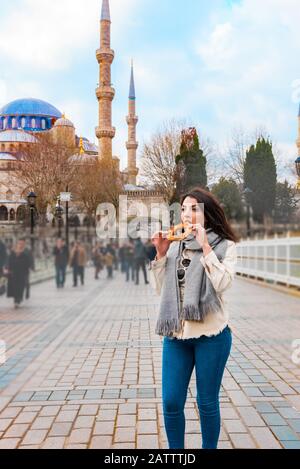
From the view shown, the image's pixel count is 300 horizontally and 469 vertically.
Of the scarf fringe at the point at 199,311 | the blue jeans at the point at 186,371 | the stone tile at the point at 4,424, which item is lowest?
the stone tile at the point at 4,424

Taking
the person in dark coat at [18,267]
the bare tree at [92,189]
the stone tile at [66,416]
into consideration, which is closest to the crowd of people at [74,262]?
the person in dark coat at [18,267]

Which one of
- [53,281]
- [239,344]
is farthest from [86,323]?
[239,344]

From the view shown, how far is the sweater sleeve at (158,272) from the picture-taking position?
1213 mm

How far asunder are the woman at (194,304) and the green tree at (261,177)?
76 centimetres

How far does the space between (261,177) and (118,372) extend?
114 centimetres

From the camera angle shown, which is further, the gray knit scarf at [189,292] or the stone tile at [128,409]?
the stone tile at [128,409]

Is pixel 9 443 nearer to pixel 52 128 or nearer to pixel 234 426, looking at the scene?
pixel 234 426

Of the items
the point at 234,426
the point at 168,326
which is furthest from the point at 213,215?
the point at 234,426

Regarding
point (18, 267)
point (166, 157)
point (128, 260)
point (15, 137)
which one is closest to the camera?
point (18, 267)

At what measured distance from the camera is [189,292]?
45.9 inches

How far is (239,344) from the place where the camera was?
2869 millimetres

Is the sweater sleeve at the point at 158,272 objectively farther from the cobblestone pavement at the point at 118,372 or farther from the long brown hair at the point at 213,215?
the cobblestone pavement at the point at 118,372

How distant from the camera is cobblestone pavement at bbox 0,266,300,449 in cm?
162
